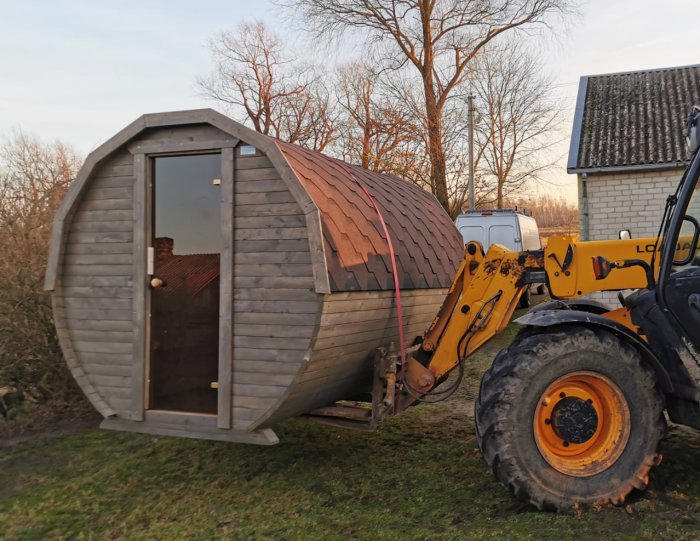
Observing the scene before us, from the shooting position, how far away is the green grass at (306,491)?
3916 millimetres

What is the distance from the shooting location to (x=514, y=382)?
4.08 metres

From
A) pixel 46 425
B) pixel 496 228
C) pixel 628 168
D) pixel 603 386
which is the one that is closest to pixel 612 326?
pixel 603 386

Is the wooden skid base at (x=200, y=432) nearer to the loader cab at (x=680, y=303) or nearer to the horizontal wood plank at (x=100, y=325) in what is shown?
the horizontal wood plank at (x=100, y=325)

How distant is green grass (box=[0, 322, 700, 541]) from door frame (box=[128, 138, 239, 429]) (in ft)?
2.22

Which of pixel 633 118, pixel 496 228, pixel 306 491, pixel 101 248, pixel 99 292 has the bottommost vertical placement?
pixel 306 491

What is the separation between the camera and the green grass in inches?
154

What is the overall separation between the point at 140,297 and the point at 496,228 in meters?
11.6

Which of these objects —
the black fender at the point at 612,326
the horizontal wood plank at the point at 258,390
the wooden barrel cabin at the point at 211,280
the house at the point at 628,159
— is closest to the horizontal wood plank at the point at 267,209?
the wooden barrel cabin at the point at 211,280

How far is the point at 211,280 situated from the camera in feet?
16.5

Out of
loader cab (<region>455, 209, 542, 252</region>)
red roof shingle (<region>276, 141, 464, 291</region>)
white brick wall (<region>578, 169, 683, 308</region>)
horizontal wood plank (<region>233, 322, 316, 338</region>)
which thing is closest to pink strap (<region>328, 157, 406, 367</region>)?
red roof shingle (<region>276, 141, 464, 291</region>)

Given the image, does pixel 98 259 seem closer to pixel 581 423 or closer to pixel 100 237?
pixel 100 237

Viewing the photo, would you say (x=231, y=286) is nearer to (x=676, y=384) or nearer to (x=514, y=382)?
(x=514, y=382)

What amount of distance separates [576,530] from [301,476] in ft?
7.58

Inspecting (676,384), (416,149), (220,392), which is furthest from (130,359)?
(416,149)
